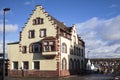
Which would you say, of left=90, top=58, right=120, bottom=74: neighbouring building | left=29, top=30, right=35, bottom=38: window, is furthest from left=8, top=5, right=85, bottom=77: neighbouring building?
left=90, top=58, right=120, bottom=74: neighbouring building

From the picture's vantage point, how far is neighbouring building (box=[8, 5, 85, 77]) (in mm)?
52906

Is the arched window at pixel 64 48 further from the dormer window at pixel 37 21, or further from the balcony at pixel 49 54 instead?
the dormer window at pixel 37 21

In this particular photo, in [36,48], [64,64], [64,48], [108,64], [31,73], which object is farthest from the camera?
[108,64]

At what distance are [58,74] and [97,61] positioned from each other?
35.9 metres

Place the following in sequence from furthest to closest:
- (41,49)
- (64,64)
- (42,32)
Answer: (64,64)
(42,32)
(41,49)

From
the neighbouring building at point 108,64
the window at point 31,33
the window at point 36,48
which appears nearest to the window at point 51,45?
the window at point 36,48

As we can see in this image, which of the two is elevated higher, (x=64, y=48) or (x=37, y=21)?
(x=37, y=21)

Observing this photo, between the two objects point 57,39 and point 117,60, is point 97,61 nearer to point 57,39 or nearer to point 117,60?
point 117,60

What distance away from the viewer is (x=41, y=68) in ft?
179

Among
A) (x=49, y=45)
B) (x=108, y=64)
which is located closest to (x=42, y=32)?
(x=49, y=45)

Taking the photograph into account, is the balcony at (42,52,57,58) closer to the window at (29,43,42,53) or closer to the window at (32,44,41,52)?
the window at (29,43,42,53)

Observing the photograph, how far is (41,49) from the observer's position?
54656 millimetres

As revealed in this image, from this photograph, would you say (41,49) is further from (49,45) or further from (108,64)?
(108,64)

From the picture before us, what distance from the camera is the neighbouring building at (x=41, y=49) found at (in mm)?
52906
